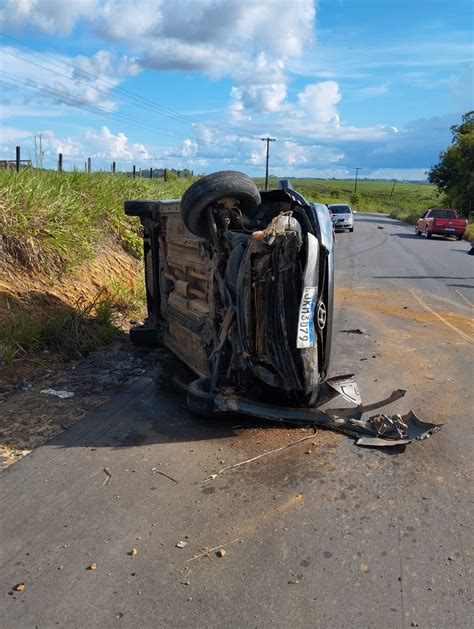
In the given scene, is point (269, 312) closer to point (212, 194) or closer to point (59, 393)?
point (212, 194)

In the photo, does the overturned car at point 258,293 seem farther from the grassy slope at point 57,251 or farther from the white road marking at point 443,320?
the white road marking at point 443,320

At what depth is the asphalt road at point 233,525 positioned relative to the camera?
2.72 meters

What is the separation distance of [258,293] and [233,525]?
5.96 feet

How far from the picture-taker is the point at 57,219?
8977 millimetres

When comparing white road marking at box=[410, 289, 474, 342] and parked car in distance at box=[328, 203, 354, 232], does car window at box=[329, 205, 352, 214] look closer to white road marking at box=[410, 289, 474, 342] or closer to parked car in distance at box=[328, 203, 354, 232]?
parked car in distance at box=[328, 203, 354, 232]

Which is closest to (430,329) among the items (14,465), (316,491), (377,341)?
(377,341)

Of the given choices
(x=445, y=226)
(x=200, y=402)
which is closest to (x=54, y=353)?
(x=200, y=402)

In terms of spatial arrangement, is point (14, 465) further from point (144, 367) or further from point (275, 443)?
point (144, 367)

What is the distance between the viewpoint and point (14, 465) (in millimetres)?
4129

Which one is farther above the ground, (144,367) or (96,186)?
(96,186)

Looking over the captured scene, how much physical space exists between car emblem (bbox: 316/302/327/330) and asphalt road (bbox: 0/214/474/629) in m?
0.84

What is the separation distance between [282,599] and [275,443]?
5.75ft

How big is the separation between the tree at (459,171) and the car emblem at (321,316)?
49477 millimetres

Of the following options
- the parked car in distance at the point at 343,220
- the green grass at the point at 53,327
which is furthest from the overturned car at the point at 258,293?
the parked car in distance at the point at 343,220
